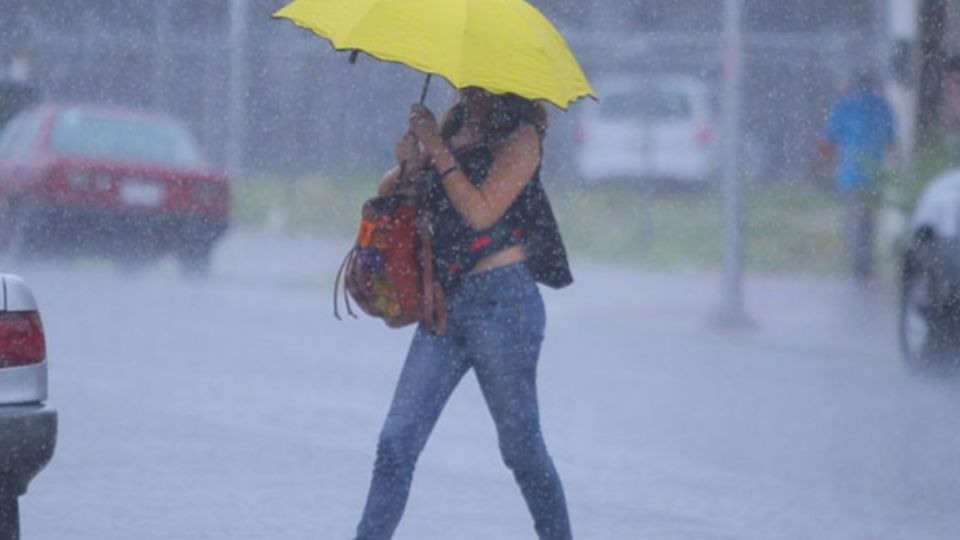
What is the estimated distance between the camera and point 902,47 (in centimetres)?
Answer: 1997

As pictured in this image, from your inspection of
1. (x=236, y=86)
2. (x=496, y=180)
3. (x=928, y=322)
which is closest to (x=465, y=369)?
(x=496, y=180)

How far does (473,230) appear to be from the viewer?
271 inches

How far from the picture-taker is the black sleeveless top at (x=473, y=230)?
22.7 feet

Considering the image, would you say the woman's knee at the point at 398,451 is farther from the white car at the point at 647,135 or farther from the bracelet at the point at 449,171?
the white car at the point at 647,135

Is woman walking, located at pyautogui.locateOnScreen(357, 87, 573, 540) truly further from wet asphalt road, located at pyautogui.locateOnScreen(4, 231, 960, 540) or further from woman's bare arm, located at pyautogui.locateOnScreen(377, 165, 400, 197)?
wet asphalt road, located at pyautogui.locateOnScreen(4, 231, 960, 540)

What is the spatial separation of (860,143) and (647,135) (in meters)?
11.0

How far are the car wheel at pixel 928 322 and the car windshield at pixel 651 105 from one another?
1688 centimetres

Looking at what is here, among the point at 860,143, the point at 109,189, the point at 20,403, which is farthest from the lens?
the point at 109,189

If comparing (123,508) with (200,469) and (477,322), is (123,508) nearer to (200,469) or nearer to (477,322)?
(200,469)

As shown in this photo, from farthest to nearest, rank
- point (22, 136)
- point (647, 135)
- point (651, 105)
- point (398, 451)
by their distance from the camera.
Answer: point (651, 105), point (647, 135), point (22, 136), point (398, 451)

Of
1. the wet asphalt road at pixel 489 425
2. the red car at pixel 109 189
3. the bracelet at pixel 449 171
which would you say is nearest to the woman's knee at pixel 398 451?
the bracelet at pixel 449 171

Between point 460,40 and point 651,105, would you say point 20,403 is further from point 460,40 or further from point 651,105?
point 651,105

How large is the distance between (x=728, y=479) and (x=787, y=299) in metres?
10.5

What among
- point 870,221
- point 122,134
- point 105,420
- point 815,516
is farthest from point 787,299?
point 815,516
